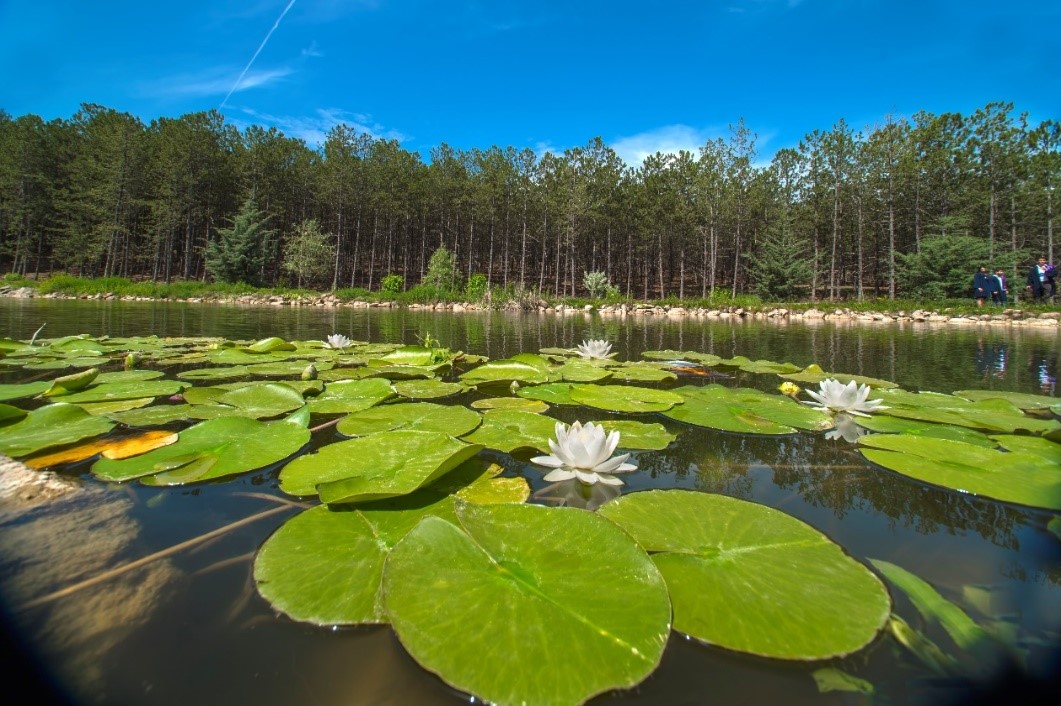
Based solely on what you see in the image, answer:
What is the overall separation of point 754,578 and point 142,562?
1.04 meters

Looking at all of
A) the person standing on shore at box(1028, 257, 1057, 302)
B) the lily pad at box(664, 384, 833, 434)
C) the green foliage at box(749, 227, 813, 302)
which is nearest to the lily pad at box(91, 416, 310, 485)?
the lily pad at box(664, 384, 833, 434)

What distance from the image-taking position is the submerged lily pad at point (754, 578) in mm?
629

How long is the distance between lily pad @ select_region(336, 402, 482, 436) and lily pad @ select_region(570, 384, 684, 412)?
0.56 m

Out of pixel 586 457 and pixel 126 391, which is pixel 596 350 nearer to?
pixel 586 457

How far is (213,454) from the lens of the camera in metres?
1.25

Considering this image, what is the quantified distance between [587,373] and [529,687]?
213 cm

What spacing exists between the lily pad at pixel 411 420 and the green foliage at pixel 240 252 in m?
24.2

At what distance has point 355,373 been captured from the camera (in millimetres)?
2582

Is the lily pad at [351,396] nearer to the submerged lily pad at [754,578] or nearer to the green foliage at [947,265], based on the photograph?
the submerged lily pad at [754,578]

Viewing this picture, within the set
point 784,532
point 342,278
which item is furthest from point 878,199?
point 342,278

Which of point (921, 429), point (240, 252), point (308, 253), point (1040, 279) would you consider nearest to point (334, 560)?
point (921, 429)

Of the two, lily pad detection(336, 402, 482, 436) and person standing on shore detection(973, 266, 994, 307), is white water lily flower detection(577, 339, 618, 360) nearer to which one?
lily pad detection(336, 402, 482, 436)

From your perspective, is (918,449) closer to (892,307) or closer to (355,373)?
(355,373)

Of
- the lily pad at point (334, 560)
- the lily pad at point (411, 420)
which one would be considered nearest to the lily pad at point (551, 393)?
the lily pad at point (411, 420)
